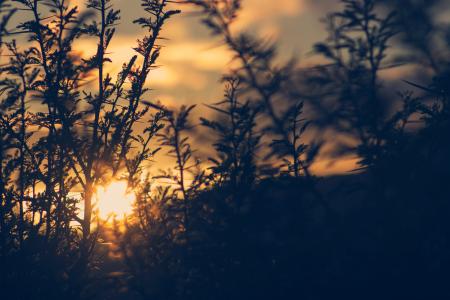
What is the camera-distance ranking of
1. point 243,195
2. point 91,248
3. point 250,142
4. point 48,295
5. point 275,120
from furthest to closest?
1. point 91,248
2. point 48,295
3. point 250,142
4. point 243,195
5. point 275,120

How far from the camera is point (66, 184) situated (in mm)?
9242

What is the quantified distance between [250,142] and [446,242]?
2.01 meters

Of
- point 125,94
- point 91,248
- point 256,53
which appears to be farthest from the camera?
point 125,94

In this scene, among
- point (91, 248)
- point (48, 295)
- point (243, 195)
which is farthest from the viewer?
point (91, 248)

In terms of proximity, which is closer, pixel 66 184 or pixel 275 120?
pixel 275 120

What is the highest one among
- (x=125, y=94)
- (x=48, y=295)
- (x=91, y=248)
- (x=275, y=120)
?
(x=125, y=94)

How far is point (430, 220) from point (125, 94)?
5121 mm

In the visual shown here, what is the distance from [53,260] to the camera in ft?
25.9

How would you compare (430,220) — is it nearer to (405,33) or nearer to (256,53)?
(405,33)

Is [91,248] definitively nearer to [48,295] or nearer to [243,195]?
[48,295]

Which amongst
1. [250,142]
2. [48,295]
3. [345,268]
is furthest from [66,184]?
[345,268]

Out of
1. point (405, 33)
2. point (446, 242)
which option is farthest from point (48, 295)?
point (405, 33)

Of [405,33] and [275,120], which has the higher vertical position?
[405,33]

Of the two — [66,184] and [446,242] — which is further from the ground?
[66,184]
